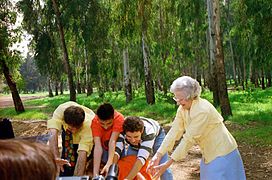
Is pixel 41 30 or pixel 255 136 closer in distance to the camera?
pixel 255 136

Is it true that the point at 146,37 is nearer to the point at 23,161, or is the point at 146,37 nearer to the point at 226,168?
the point at 226,168

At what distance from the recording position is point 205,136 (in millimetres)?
3811

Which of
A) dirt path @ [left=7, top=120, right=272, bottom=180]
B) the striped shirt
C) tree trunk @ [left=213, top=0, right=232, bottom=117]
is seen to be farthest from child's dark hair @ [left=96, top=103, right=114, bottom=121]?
tree trunk @ [left=213, top=0, right=232, bottom=117]

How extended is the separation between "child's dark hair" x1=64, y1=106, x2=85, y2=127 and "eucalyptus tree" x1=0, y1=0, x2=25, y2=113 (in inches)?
540

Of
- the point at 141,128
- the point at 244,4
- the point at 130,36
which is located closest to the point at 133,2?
the point at 130,36

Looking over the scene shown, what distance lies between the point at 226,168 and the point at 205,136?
1.22ft

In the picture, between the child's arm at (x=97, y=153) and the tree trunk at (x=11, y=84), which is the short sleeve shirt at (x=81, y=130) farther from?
the tree trunk at (x=11, y=84)

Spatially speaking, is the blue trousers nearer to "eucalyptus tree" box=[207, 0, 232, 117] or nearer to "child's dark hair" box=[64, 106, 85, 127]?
"child's dark hair" box=[64, 106, 85, 127]

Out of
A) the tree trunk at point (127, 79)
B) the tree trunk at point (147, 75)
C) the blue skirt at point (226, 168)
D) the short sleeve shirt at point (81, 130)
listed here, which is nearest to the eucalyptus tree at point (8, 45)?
the tree trunk at point (127, 79)

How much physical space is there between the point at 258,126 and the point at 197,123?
24.3 ft

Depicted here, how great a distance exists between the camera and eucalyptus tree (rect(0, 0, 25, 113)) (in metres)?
17.0

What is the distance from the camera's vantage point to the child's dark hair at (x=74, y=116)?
13.6 feet

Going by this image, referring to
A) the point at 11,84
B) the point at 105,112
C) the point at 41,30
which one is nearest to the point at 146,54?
the point at 41,30

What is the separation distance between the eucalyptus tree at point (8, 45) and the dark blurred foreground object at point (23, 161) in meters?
16.9
